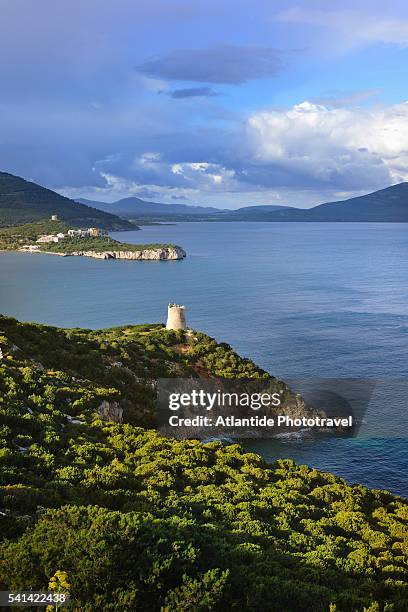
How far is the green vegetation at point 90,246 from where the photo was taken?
170 m

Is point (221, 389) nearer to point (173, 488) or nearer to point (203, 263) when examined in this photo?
point (173, 488)

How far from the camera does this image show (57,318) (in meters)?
79.8

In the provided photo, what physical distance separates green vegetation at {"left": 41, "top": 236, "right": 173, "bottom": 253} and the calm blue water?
1211cm

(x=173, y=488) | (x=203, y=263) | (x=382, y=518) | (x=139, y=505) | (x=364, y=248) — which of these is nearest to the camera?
(x=139, y=505)

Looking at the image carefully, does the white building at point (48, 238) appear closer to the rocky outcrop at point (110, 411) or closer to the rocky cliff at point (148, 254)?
the rocky cliff at point (148, 254)

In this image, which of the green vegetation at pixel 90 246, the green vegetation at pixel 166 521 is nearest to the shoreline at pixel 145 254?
the green vegetation at pixel 90 246

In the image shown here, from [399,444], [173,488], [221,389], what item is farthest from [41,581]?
[221,389]

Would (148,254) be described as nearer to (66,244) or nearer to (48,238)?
(66,244)

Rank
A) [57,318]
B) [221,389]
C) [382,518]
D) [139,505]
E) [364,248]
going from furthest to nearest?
[364,248] < [57,318] < [221,389] < [382,518] < [139,505]

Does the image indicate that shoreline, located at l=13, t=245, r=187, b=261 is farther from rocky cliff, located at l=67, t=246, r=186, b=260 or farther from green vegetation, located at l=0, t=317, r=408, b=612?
green vegetation, located at l=0, t=317, r=408, b=612

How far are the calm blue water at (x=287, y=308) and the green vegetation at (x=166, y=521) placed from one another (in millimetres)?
14703

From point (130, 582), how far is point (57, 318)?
72.3m

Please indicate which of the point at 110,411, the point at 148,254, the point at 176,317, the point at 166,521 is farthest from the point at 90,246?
the point at 166,521

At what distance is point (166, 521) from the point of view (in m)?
13.0
